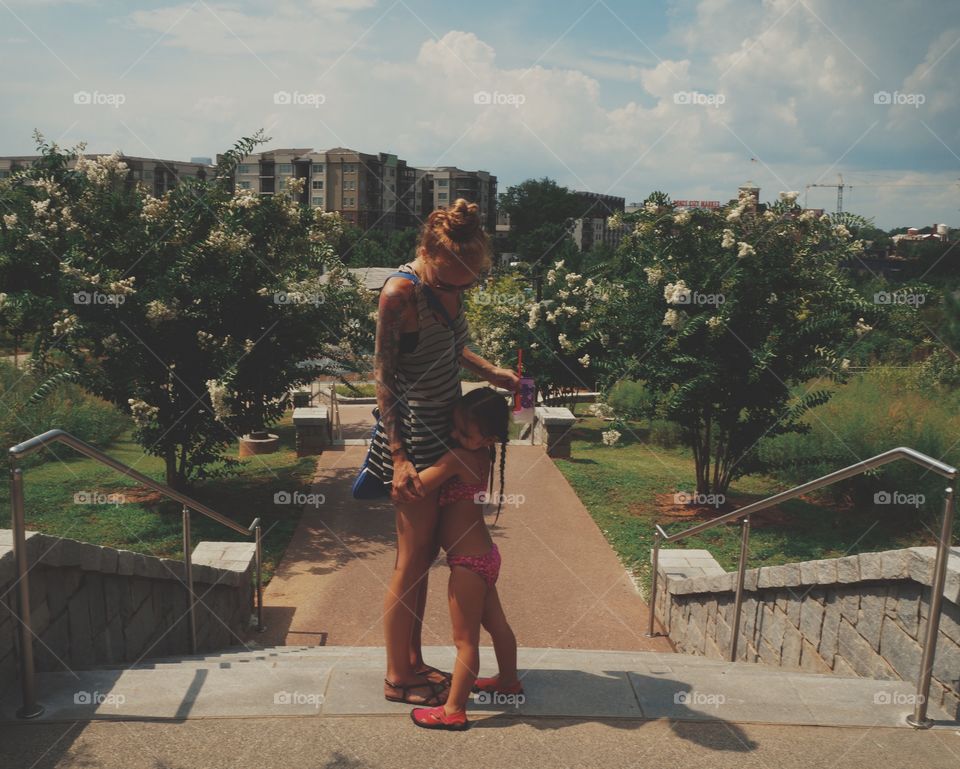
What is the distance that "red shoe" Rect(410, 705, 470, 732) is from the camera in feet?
10.7

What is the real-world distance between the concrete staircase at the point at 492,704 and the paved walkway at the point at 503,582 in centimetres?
273

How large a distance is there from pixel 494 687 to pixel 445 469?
39.5 inches

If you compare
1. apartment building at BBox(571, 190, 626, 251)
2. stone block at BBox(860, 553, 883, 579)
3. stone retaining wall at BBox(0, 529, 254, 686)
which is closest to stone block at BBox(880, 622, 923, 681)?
stone block at BBox(860, 553, 883, 579)

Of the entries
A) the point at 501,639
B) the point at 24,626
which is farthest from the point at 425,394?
the point at 24,626

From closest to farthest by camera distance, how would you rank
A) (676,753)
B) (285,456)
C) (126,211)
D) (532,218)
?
(676,753) → (126,211) → (285,456) → (532,218)

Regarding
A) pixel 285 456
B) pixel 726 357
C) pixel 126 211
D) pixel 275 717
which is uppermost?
pixel 126 211

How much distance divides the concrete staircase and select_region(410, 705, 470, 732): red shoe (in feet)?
0.43

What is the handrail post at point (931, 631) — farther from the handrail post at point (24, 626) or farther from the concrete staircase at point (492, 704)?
the handrail post at point (24, 626)

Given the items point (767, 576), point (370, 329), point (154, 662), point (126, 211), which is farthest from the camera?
point (370, 329)

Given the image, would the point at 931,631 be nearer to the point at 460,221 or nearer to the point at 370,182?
the point at 460,221

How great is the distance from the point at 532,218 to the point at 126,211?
3758 inches

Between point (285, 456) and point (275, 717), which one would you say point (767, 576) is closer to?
point (275, 717)

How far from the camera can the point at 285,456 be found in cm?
1320

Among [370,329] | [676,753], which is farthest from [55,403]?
[676,753]
